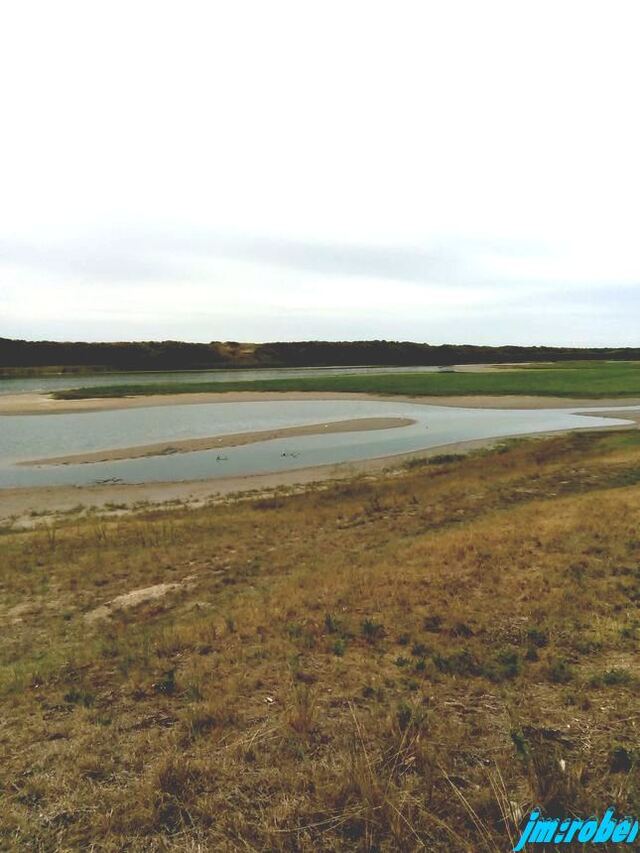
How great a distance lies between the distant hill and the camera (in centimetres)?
14812

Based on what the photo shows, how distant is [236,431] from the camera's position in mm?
39719

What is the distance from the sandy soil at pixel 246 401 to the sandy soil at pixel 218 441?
53.9 feet

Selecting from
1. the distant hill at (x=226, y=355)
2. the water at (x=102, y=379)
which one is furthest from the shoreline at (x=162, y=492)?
the distant hill at (x=226, y=355)

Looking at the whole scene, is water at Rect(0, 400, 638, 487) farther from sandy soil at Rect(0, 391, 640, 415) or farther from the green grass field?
the green grass field

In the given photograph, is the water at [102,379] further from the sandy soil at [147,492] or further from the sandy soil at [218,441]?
the sandy soil at [147,492]

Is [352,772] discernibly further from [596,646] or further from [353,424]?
[353,424]

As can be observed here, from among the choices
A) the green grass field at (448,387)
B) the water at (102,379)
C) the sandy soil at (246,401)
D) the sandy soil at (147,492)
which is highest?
the water at (102,379)

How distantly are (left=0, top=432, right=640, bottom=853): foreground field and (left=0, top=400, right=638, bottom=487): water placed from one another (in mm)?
13880

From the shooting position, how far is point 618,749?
4508 mm

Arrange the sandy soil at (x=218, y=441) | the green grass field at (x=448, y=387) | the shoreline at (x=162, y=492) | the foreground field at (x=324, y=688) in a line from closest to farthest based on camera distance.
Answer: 1. the foreground field at (x=324, y=688)
2. the shoreline at (x=162, y=492)
3. the sandy soil at (x=218, y=441)
4. the green grass field at (x=448, y=387)

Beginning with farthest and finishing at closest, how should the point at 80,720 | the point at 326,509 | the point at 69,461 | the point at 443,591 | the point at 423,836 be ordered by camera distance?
the point at 69,461 < the point at 326,509 < the point at 443,591 < the point at 80,720 < the point at 423,836

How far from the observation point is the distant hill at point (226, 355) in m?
148

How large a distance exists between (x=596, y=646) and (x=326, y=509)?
11.8m

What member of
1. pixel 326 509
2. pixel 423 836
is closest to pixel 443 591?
pixel 423 836
